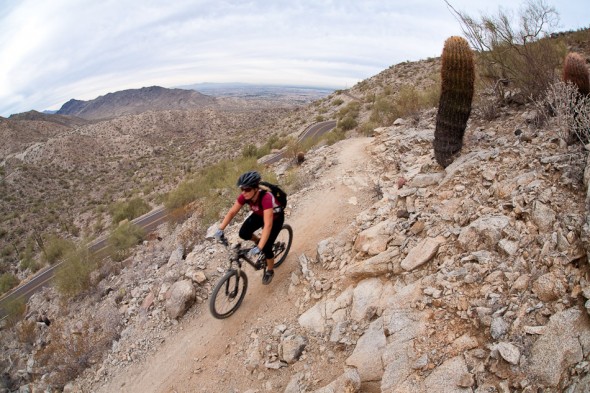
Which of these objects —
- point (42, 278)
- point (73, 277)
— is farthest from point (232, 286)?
point (42, 278)

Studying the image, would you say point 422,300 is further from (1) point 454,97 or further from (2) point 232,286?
(1) point 454,97

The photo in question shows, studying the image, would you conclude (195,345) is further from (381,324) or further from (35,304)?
(35,304)

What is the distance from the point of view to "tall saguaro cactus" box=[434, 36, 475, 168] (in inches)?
255

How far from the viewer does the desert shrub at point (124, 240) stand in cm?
1533

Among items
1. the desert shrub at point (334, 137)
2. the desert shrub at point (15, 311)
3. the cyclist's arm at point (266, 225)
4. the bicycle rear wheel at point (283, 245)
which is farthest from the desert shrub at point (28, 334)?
the desert shrub at point (334, 137)

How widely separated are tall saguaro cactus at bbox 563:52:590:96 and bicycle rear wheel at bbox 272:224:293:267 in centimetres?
588

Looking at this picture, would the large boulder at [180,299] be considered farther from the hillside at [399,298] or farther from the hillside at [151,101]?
the hillside at [151,101]

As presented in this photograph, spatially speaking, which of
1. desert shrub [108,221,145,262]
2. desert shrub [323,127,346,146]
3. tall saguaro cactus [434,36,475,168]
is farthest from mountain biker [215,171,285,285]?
desert shrub [323,127,346,146]

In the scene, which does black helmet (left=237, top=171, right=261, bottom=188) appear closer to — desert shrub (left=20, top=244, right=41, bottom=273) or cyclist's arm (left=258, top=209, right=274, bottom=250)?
cyclist's arm (left=258, top=209, right=274, bottom=250)

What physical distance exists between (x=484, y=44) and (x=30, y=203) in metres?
47.8

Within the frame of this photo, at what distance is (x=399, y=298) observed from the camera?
13.1 feet

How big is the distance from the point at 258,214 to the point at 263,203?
0.42 m

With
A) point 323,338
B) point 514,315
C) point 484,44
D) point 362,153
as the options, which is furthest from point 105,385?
point 484,44

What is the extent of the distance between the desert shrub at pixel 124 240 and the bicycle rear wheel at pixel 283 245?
1146 centimetres
